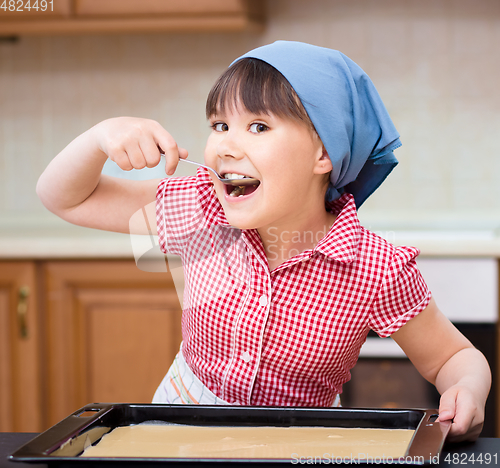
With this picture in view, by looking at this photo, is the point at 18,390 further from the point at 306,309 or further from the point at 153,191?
the point at 306,309

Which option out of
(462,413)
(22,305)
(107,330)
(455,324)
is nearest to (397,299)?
(462,413)

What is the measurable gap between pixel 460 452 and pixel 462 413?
6 cm

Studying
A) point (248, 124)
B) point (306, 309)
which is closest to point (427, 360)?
point (306, 309)

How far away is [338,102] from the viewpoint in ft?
2.37

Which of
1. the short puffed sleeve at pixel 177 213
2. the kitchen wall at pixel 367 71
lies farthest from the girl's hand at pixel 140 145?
the kitchen wall at pixel 367 71

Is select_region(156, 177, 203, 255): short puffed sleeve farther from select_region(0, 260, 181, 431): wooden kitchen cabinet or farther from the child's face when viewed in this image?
select_region(0, 260, 181, 431): wooden kitchen cabinet

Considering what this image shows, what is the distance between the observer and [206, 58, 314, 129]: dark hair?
2.31 feet

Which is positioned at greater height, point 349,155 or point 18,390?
point 349,155

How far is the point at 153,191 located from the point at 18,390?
1.06 metres

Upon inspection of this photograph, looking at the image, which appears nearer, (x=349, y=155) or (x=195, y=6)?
(x=349, y=155)

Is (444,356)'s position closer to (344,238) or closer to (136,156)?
(344,238)

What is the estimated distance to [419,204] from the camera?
200cm

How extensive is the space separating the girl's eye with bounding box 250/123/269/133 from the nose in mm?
23

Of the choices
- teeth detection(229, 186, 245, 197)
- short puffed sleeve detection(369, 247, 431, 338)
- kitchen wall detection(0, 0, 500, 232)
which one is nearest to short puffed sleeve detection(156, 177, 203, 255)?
teeth detection(229, 186, 245, 197)
